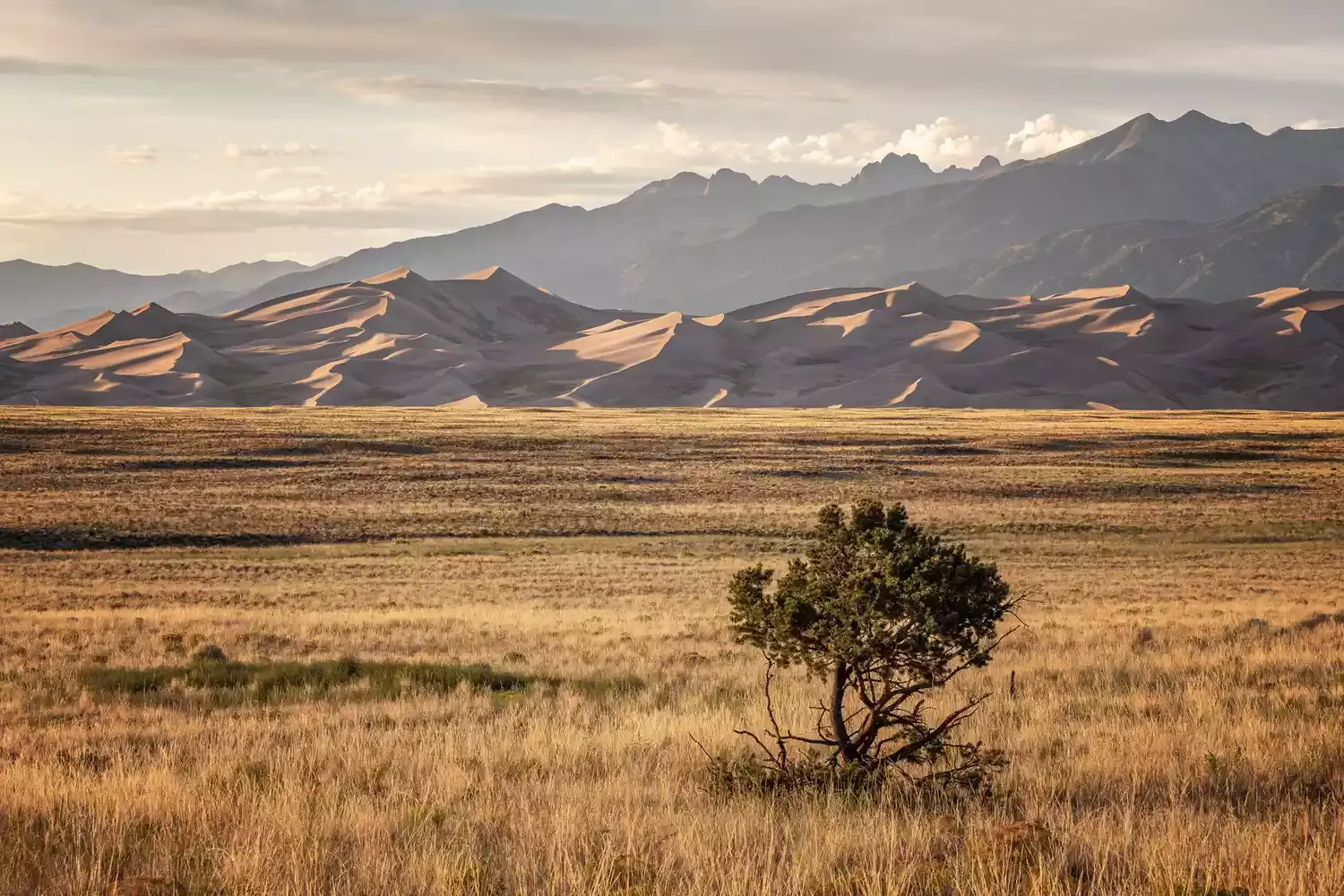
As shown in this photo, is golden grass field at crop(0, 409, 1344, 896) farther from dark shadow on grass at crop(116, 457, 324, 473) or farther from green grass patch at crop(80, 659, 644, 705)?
dark shadow on grass at crop(116, 457, 324, 473)

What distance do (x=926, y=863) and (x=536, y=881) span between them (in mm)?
2125

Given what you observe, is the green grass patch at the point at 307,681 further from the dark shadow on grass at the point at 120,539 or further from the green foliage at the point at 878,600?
the dark shadow on grass at the point at 120,539

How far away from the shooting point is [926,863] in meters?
5.98

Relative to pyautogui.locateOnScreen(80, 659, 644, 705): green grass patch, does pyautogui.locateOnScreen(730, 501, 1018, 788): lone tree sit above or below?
above

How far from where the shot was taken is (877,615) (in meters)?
7.98

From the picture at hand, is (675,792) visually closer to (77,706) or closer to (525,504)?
(77,706)

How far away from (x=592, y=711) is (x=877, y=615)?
554 cm

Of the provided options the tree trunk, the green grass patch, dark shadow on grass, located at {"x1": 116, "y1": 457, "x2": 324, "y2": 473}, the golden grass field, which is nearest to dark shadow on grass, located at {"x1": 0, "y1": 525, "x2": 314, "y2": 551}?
the golden grass field

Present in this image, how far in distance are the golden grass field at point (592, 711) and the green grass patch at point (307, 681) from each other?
226 mm

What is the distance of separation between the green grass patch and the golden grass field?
226 millimetres

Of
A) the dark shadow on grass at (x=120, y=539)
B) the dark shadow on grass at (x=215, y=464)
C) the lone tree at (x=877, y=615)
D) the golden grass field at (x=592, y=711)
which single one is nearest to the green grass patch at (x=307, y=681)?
the golden grass field at (x=592, y=711)

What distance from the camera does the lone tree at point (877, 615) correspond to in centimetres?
799

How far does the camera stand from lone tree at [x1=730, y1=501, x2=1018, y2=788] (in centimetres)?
799

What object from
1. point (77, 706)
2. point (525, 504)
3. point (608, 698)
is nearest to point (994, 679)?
point (608, 698)
